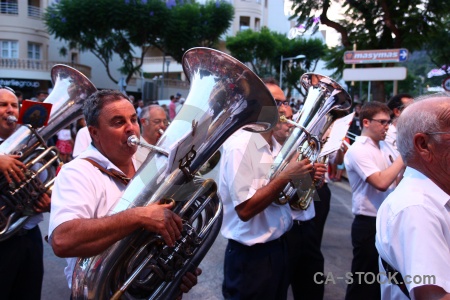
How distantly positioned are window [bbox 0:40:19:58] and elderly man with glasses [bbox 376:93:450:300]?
31341 millimetres

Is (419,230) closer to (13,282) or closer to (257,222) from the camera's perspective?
(257,222)

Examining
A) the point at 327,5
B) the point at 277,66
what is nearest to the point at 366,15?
the point at 327,5

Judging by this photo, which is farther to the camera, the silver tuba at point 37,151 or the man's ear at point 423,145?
the silver tuba at point 37,151

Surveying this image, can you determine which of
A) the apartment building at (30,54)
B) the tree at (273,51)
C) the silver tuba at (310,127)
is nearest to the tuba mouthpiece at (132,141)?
the silver tuba at (310,127)

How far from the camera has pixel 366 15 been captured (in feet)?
40.4

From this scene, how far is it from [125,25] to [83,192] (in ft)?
83.3

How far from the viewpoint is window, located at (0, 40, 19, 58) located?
28531mm

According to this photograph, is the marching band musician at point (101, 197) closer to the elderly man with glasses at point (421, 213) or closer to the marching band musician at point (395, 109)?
the elderly man with glasses at point (421, 213)

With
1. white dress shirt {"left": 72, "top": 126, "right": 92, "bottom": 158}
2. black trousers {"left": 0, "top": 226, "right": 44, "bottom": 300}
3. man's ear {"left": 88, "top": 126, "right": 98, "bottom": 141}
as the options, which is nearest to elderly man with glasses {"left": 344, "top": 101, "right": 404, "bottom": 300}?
man's ear {"left": 88, "top": 126, "right": 98, "bottom": 141}

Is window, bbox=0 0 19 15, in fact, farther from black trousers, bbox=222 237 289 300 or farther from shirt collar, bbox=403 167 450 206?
shirt collar, bbox=403 167 450 206

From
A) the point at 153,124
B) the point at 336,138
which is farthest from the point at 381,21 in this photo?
the point at 336,138

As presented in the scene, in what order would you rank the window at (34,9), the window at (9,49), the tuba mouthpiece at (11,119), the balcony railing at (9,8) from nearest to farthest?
the tuba mouthpiece at (11,119) → the balcony railing at (9,8) → the window at (9,49) → the window at (34,9)

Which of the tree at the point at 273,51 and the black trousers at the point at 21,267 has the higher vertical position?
the tree at the point at 273,51

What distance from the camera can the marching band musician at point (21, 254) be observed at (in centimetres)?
257
